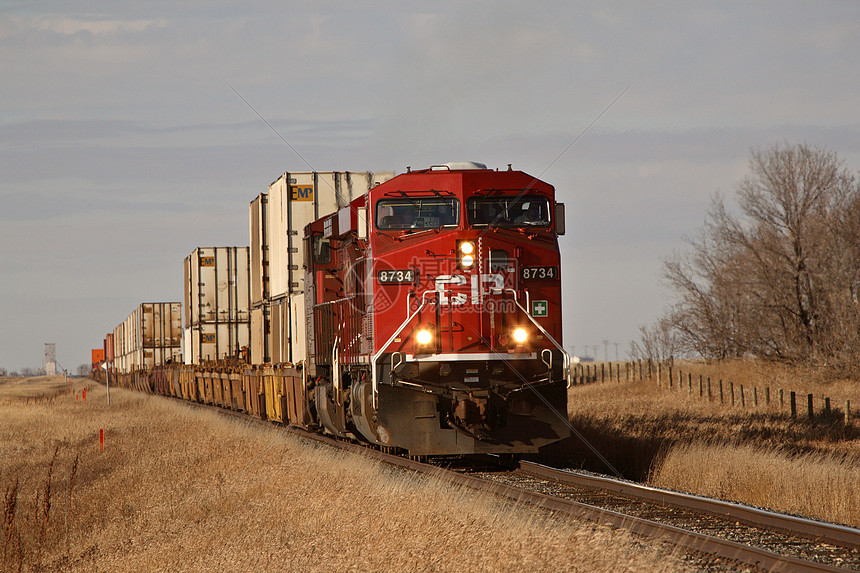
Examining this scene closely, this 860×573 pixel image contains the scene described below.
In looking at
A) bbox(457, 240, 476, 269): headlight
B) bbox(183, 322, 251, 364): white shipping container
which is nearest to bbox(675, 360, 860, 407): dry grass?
bbox(457, 240, 476, 269): headlight

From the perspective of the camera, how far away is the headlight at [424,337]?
12.4m

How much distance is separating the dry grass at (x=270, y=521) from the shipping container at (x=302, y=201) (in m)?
4.94

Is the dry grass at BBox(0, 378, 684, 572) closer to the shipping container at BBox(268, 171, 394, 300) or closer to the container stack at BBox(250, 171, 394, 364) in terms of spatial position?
the container stack at BBox(250, 171, 394, 364)

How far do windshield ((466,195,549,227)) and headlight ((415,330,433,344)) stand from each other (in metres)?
1.69

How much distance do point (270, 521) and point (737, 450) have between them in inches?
289

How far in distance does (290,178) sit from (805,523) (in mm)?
15846

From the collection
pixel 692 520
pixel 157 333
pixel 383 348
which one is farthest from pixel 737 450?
pixel 157 333

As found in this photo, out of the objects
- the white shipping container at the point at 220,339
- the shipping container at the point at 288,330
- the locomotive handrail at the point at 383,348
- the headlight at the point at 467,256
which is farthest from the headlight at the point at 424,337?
the white shipping container at the point at 220,339

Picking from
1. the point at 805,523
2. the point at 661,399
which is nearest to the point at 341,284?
the point at 805,523

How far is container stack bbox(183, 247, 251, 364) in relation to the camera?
3275cm

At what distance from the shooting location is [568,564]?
6844 mm

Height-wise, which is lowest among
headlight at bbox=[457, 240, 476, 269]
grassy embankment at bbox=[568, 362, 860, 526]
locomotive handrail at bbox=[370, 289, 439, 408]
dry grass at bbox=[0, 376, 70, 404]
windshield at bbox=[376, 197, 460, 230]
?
dry grass at bbox=[0, 376, 70, 404]

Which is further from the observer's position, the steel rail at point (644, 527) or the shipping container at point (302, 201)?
the shipping container at point (302, 201)

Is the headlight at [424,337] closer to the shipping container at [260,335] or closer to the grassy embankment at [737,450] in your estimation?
the grassy embankment at [737,450]
